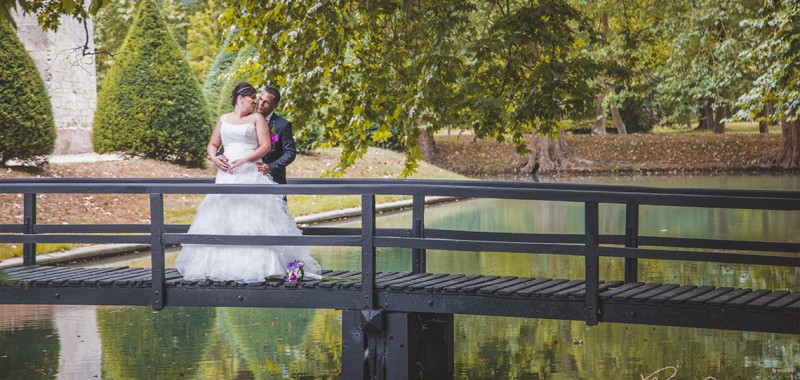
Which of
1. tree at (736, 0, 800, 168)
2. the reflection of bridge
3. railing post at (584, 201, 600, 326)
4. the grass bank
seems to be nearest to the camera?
the reflection of bridge

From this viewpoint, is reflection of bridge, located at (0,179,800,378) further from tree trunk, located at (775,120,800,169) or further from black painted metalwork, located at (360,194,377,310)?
tree trunk, located at (775,120,800,169)

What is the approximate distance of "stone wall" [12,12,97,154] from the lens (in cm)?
2873

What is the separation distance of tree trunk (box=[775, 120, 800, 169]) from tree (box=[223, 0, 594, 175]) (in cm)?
2936

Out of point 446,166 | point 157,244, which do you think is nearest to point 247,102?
point 157,244

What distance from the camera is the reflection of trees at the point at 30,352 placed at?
30.6ft

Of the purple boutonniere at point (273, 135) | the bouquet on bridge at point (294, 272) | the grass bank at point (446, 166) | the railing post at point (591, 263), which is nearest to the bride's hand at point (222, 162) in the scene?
the purple boutonniere at point (273, 135)

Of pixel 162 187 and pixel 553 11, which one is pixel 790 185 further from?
pixel 162 187

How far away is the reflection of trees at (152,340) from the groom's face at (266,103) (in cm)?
222

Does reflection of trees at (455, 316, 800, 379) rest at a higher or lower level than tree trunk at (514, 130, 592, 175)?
lower

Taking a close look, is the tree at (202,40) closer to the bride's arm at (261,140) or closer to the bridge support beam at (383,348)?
the bride's arm at (261,140)

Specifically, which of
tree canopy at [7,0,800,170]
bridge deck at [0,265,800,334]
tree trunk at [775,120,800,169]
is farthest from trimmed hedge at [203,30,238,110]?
bridge deck at [0,265,800,334]

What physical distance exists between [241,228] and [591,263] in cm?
289

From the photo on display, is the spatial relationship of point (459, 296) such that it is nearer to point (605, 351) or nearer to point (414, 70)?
point (605, 351)

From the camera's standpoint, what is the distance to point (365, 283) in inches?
332
